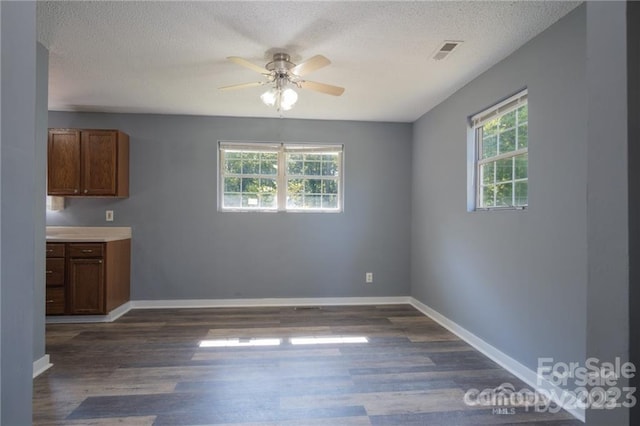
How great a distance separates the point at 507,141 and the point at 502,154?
0.37ft

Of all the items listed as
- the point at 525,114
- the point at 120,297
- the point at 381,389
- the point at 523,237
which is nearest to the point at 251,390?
the point at 381,389

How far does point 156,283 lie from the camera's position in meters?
4.09

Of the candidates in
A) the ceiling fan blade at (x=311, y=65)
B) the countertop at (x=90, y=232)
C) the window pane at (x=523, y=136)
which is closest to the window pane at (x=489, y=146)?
the window pane at (x=523, y=136)

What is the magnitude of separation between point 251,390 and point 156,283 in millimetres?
2578

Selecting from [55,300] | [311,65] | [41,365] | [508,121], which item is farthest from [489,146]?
[55,300]

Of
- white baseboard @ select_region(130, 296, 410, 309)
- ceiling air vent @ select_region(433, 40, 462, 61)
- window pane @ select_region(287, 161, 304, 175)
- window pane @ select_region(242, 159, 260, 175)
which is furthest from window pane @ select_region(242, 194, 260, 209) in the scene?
ceiling air vent @ select_region(433, 40, 462, 61)

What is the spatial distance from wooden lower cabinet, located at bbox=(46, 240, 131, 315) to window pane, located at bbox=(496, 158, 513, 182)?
4095 mm

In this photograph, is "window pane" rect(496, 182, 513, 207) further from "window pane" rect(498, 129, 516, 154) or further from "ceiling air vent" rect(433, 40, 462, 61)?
"ceiling air vent" rect(433, 40, 462, 61)

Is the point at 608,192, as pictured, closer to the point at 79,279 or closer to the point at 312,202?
the point at 312,202

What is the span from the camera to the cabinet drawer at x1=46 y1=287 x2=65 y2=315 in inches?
134

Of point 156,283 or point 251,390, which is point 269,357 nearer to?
point 251,390

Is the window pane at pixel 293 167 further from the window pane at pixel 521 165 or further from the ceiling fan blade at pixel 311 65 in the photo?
the window pane at pixel 521 165

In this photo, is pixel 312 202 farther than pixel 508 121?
Yes

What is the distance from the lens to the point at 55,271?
340cm
